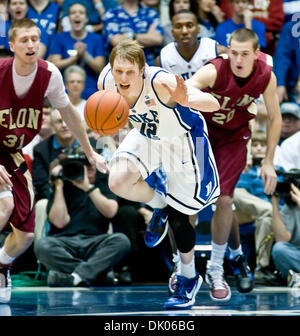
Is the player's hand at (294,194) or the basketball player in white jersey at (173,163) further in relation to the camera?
the player's hand at (294,194)

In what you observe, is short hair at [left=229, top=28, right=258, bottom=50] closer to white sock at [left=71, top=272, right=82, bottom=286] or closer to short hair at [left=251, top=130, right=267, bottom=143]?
short hair at [left=251, top=130, right=267, bottom=143]

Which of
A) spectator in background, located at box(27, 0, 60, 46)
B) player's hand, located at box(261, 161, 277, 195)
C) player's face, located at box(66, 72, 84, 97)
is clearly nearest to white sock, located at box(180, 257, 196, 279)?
player's hand, located at box(261, 161, 277, 195)

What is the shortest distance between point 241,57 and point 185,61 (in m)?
1.21

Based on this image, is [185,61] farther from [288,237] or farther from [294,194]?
[288,237]

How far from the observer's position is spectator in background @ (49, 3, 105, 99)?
854 cm

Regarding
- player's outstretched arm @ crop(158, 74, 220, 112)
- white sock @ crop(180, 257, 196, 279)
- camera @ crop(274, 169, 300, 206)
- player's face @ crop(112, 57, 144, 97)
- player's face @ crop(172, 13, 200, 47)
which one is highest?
player's face @ crop(172, 13, 200, 47)

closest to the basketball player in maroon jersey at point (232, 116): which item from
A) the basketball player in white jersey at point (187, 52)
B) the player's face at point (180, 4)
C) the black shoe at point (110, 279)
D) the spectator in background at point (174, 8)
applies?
the basketball player in white jersey at point (187, 52)

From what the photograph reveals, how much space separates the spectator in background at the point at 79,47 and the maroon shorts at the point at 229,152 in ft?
9.82

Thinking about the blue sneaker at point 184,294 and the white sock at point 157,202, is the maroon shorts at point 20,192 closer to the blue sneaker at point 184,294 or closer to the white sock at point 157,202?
the white sock at point 157,202

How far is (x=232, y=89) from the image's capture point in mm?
5633

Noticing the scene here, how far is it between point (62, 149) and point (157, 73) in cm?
280

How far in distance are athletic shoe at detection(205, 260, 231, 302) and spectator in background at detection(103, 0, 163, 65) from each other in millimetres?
3389

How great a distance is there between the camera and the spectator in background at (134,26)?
8.52 metres

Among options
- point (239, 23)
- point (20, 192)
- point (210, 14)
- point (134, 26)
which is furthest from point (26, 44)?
point (210, 14)
